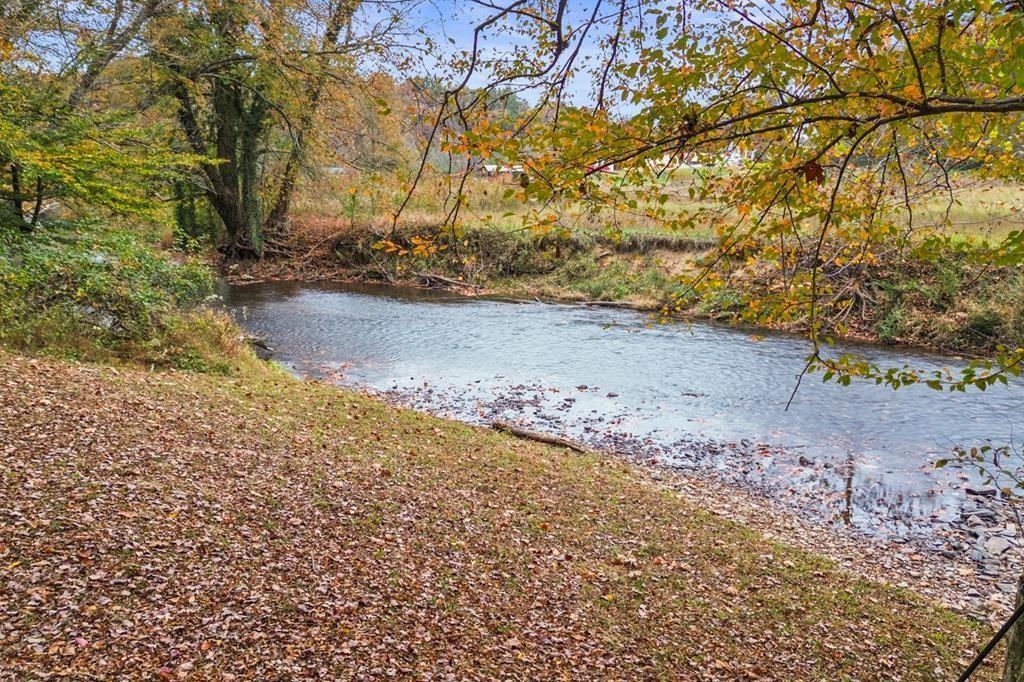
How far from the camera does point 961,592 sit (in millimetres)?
6203

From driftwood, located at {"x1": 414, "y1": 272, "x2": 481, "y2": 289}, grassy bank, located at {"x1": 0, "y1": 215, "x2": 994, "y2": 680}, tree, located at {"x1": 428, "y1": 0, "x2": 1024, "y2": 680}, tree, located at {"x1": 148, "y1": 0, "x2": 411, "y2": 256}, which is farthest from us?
driftwood, located at {"x1": 414, "y1": 272, "x2": 481, "y2": 289}

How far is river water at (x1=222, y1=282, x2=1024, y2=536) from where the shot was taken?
8766 millimetres

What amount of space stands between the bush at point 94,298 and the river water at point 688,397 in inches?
128

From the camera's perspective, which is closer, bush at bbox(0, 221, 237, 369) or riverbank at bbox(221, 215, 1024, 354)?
bush at bbox(0, 221, 237, 369)

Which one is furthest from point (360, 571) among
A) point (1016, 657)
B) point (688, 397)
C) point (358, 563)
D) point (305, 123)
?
point (305, 123)

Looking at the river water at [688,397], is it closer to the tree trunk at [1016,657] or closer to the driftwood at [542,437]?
the driftwood at [542,437]

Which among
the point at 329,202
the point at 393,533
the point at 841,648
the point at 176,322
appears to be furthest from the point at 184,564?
the point at 329,202

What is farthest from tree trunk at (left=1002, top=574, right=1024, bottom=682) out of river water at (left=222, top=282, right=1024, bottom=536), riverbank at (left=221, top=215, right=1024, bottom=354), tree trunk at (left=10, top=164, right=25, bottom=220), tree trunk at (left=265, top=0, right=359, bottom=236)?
riverbank at (left=221, top=215, right=1024, bottom=354)

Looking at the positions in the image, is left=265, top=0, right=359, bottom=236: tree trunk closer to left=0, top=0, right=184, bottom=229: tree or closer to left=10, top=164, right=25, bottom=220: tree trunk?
left=0, top=0, right=184, bottom=229: tree

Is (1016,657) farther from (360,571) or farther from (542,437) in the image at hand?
(542,437)

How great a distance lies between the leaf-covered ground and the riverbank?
1068 centimetres

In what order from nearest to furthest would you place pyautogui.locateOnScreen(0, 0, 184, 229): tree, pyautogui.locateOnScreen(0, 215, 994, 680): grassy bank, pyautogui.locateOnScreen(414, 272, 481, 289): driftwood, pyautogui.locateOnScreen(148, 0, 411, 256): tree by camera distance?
pyautogui.locateOnScreen(0, 215, 994, 680): grassy bank, pyautogui.locateOnScreen(0, 0, 184, 229): tree, pyautogui.locateOnScreen(148, 0, 411, 256): tree, pyautogui.locateOnScreen(414, 272, 481, 289): driftwood

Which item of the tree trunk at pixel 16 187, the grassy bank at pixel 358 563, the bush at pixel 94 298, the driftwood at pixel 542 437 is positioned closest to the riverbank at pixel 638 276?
the driftwood at pixel 542 437

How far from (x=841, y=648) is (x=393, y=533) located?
359 cm
